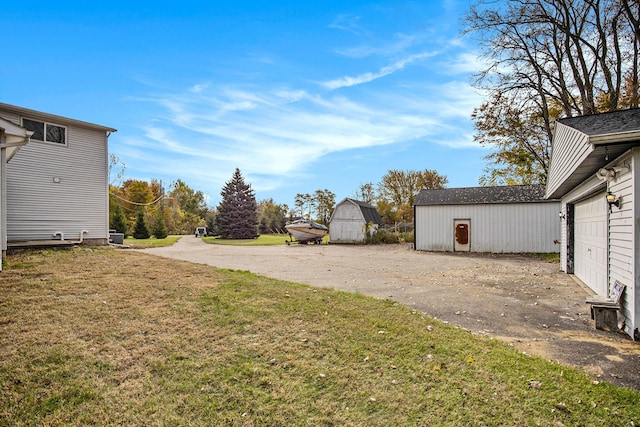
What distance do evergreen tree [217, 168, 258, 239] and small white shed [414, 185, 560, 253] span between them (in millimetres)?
17035

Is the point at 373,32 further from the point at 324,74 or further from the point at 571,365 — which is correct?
the point at 571,365

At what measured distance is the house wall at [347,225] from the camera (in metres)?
24.6

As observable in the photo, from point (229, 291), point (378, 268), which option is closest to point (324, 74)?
point (378, 268)

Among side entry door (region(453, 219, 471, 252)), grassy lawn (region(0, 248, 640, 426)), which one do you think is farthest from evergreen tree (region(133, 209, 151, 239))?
grassy lawn (region(0, 248, 640, 426))

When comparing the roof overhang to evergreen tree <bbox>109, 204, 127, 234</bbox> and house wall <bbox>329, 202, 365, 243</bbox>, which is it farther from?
evergreen tree <bbox>109, 204, 127, 234</bbox>

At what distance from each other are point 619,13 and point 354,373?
17.5m

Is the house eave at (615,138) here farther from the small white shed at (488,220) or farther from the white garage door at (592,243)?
the small white shed at (488,220)

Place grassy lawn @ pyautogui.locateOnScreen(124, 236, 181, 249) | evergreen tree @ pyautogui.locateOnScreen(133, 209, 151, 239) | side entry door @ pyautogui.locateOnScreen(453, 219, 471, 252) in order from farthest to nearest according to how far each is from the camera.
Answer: evergreen tree @ pyautogui.locateOnScreen(133, 209, 151, 239), side entry door @ pyautogui.locateOnScreen(453, 219, 471, 252), grassy lawn @ pyautogui.locateOnScreen(124, 236, 181, 249)

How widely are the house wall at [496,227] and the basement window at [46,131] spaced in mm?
17238

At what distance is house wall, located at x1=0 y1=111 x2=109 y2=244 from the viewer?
1047 cm

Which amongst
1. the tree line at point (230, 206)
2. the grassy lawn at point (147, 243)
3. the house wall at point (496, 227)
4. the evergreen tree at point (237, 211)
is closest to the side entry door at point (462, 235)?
the house wall at point (496, 227)

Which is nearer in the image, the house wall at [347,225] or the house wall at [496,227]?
the house wall at [496,227]

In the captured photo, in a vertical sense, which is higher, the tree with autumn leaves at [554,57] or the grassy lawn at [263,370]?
the tree with autumn leaves at [554,57]

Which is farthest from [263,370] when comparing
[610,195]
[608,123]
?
[608,123]
